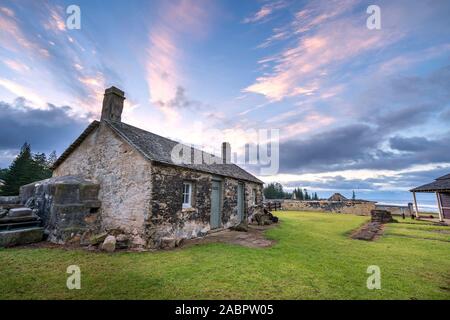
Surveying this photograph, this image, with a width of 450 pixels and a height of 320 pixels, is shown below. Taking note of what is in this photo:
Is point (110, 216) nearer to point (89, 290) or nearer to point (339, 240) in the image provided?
point (89, 290)

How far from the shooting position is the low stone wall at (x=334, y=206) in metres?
26.2

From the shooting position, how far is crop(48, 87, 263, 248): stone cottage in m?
8.32

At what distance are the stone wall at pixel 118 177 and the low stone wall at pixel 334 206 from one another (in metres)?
27.0

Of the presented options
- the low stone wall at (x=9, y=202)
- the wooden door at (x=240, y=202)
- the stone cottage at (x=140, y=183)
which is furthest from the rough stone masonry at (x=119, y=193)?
the wooden door at (x=240, y=202)

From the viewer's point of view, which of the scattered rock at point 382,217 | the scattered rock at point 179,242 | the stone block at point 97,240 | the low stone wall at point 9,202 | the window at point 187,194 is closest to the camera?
the stone block at point 97,240

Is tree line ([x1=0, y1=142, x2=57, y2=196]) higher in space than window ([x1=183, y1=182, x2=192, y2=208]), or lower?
higher

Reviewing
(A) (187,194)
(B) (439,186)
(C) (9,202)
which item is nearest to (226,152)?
(A) (187,194)

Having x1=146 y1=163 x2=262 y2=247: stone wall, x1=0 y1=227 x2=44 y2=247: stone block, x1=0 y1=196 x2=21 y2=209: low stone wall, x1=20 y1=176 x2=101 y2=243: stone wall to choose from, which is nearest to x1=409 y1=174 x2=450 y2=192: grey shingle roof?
x1=146 y1=163 x2=262 y2=247: stone wall

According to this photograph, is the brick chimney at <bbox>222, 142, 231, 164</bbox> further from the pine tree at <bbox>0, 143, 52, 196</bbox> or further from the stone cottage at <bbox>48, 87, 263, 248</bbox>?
the pine tree at <bbox>0, 143, 52, 196</bbox>

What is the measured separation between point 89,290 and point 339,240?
31.8 ft

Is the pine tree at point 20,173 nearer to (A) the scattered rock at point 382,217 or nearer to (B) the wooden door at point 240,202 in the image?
(B) the wooden door at point 240,202

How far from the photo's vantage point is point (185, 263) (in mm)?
5977

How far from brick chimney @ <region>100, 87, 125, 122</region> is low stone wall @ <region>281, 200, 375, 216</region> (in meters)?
27.4
